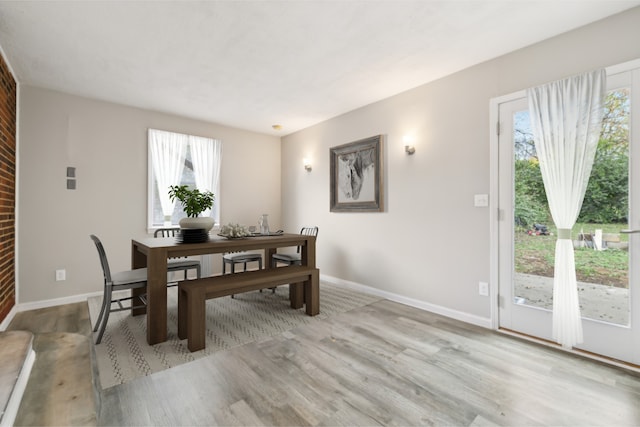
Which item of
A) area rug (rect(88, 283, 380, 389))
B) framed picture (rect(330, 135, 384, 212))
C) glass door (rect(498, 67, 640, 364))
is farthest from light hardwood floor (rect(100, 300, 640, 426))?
framed picture (rect(330, 135, 384, 212))

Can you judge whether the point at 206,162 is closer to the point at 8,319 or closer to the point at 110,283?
the point at 110,283

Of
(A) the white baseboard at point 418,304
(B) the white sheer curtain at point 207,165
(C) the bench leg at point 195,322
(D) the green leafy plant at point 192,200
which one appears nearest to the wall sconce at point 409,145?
(A) the white baseboard at point 418,304

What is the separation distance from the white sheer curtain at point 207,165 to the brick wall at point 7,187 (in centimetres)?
191

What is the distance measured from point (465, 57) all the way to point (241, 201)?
12.4 feet

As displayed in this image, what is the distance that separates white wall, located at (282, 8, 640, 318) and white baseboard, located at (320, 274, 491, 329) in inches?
1.4

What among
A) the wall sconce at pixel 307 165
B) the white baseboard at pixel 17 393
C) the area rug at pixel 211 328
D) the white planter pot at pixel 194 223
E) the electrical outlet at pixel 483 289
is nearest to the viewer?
the white baseboard at pixel 17 393

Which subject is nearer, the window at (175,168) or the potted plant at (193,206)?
the potted plant at (193,206)

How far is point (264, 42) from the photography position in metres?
2.47

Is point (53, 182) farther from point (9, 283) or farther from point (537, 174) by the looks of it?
point (537, 174)

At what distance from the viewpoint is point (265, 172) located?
210 inches

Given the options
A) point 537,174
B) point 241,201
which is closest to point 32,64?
point 241,201

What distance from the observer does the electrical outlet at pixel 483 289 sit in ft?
9.05

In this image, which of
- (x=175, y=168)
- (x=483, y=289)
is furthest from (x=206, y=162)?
(x=483, y=289)

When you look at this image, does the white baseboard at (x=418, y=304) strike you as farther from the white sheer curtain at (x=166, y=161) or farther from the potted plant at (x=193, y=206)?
the white sheer curtain at (x=166, y=161)
